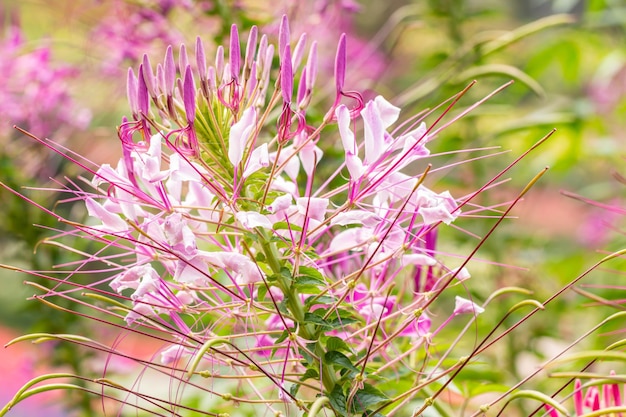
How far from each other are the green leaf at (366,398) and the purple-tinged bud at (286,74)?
0.64 feet

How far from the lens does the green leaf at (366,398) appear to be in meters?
0.48

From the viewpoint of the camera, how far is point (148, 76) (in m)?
0.49

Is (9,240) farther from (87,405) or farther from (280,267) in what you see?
(280,267)

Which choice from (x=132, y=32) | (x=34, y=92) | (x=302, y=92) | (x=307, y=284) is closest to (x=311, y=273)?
(x=307, y=284)

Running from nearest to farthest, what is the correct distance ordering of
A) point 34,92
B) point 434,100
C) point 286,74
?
point 286,74 < point 434,100 < point 34,92

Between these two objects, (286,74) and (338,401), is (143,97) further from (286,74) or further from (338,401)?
(338,401)

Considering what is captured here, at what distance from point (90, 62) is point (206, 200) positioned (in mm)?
A: 653

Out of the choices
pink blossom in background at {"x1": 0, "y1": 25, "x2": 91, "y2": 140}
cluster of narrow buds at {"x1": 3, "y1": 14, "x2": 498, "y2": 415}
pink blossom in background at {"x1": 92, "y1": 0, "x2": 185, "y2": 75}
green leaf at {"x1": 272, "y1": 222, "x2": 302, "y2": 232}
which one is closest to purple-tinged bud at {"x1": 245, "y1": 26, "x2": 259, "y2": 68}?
cluster of narrow buds at {"x1": 3, "y1": 14, "x2": 498, "y2": 415}

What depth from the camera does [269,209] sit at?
522 mm

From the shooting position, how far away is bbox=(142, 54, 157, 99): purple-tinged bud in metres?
0.48

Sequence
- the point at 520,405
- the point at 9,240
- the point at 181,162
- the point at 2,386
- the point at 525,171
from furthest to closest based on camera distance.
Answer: the point at 2,386 → the point at 525,171 → the point at 9,240 → the point at 520,405 → the point at 181,162

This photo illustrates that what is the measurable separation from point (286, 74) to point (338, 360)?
0.18 meters

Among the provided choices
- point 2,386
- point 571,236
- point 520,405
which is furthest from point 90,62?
point 571,236

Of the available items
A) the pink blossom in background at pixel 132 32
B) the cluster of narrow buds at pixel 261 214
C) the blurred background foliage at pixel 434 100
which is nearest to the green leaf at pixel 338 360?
the cluster of narrow buds at pixel 261 214
